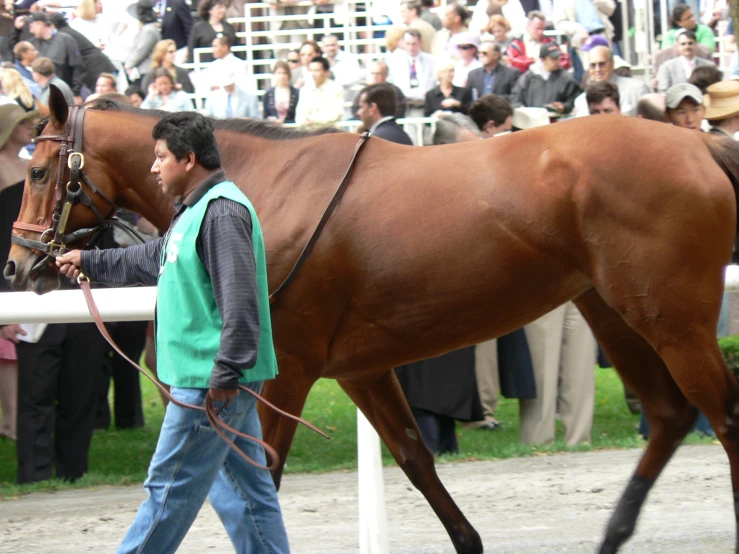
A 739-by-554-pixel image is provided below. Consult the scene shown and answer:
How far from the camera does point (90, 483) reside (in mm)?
6141

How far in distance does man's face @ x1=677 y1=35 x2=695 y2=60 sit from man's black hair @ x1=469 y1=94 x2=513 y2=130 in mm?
5543

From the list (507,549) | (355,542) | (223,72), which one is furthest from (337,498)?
(223,72)

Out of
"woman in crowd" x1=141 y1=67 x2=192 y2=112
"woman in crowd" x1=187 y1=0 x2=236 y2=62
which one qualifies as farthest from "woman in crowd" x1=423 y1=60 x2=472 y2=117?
"woman in crowd" x1=187 y1=0 x2=236 y2=62

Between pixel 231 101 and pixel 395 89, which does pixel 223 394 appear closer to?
pixel 395 89

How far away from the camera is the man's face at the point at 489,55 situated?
11.6 meters

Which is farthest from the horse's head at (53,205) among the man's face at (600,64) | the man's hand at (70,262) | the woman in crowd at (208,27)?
the woman in crowd at (208,27)

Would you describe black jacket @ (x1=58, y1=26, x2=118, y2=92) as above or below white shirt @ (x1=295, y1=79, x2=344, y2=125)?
above

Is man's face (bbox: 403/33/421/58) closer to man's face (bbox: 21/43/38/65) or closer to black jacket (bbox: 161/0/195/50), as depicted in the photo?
black jacket (bbox: 161/0/195/50)

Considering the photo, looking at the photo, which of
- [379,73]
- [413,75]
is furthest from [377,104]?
[413,75]

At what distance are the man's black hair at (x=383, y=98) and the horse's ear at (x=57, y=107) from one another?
8.03 feet

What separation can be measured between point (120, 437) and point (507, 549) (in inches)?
148

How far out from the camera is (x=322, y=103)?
1183cm

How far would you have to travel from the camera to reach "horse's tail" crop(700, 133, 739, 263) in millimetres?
4387

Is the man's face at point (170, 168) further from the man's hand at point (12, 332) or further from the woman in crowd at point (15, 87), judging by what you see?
the woman in crowd at point (15, 87)
